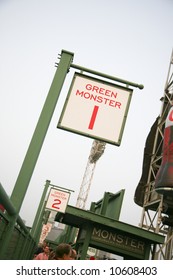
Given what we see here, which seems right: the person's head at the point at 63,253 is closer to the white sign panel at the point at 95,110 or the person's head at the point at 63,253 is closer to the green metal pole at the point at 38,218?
the white sign panel at the point at 95,110

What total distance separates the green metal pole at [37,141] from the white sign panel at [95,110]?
214 mm

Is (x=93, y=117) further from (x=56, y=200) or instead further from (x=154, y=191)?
(x=154, y=191)

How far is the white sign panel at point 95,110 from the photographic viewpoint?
374cm

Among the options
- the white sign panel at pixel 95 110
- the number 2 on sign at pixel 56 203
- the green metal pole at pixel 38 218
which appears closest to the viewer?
the white sign panel at pixel 95 110

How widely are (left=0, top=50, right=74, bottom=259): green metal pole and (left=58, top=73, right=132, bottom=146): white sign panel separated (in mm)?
214

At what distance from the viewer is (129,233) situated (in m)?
7.55

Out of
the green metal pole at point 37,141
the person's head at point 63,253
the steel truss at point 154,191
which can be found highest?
the steel truss at point 154,191

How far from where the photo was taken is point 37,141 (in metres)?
3.39

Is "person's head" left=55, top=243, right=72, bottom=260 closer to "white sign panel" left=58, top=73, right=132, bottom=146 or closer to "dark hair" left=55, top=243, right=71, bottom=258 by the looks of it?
"dark hair" left=55, top=243, right=71, bottom=258

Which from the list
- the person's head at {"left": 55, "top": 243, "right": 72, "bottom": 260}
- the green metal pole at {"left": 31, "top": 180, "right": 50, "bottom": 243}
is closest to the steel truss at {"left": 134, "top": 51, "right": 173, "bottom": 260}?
the green metal pole at {"left": 31, "top": 180, "right": 50, "bottom": 243}

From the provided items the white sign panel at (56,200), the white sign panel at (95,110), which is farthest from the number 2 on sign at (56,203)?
the white sign panel at (95,110)

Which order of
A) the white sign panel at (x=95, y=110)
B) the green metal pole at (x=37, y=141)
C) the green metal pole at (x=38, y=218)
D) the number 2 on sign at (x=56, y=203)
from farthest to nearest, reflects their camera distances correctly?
the green metal pole at (x=38, y=218)
the number 2 on sign at (x=56, y=203)
the white sign panel at (x=95, y=110)
the green metal pole at (x=37, y=141)
